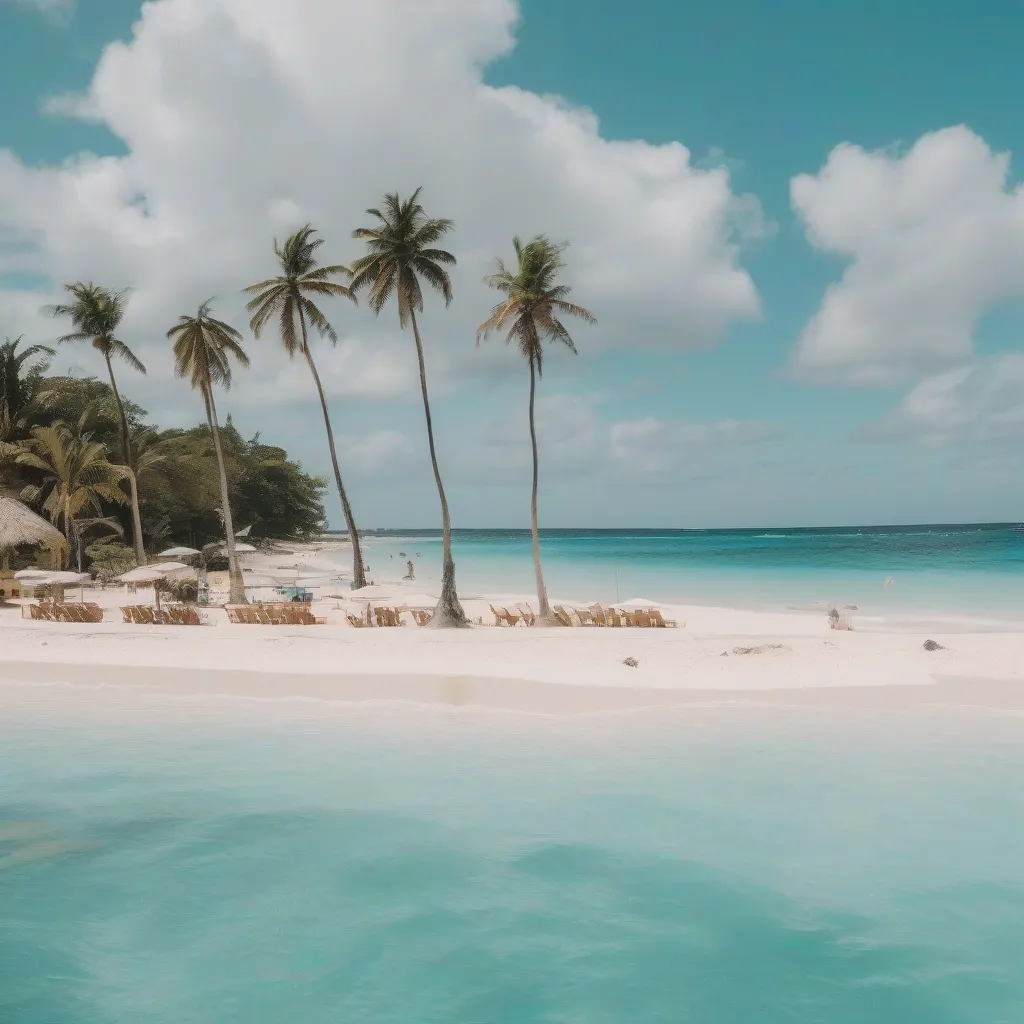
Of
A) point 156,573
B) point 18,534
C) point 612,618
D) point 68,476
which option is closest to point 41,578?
point 156,573

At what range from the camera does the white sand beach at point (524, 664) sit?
15.4 meters

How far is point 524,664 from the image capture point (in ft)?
59.3

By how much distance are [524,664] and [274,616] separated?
32.3ft

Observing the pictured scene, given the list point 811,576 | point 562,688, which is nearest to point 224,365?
point 562,688

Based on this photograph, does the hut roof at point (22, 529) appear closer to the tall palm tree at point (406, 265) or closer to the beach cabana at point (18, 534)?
the beach cabana at point (18, 534)

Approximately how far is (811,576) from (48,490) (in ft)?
148

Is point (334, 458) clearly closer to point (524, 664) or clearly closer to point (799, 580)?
point (524, 664)

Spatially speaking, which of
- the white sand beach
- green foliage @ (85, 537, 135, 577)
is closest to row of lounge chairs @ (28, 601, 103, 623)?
the white sand beach

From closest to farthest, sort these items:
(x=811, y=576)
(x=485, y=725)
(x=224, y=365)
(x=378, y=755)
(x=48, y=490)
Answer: (x=378, y=755)
(x=485, y=725)
(x=224, y=365)
(x=48, y=490)
(x=811, y=576)

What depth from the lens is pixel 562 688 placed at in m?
15.9

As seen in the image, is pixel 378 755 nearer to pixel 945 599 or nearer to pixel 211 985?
pixel 211 985

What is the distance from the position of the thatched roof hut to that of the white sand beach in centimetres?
819

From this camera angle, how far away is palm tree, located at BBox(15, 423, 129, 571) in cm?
4006

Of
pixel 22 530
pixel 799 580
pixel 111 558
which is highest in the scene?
pixel 22 530
